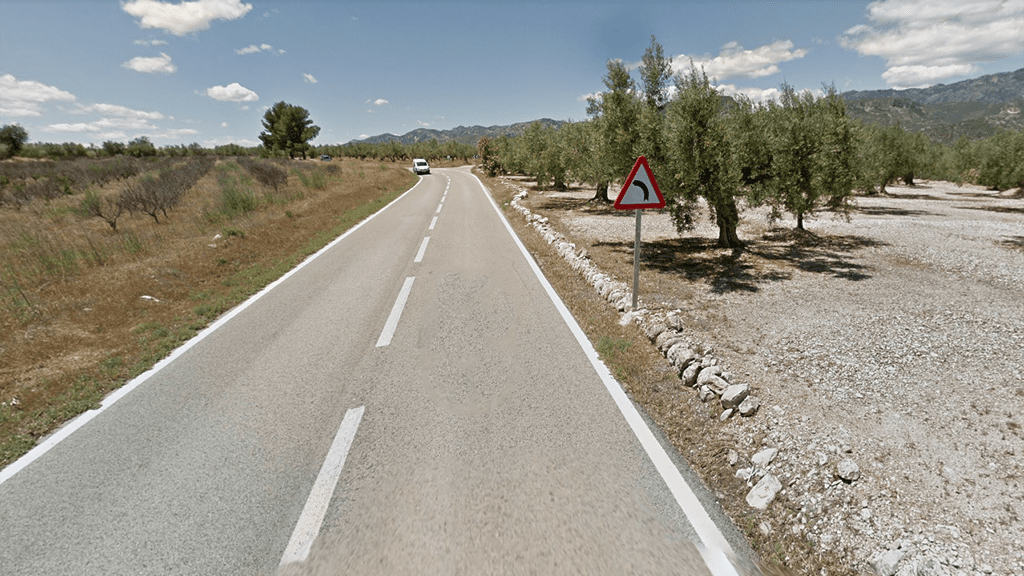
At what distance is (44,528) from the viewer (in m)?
2.96

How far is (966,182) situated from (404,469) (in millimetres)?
66466

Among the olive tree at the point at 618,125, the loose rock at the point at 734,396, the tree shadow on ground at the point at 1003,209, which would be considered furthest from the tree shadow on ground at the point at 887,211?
the loose rock at the point at 734,396

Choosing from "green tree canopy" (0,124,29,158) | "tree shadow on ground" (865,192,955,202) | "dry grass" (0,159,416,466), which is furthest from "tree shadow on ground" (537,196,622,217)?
"green tree canopy" (0,124,29,158)

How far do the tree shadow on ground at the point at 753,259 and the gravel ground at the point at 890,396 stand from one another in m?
0.14

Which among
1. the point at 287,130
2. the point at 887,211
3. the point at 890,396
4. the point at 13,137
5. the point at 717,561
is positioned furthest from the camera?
the point at 287,130

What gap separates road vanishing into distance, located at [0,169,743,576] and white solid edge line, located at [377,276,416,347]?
106mm

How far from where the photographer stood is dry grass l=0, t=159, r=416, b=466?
5000 mm

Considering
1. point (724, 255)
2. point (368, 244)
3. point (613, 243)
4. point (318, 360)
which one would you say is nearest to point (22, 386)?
point (318, 360)

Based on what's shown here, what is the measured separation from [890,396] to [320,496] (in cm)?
600

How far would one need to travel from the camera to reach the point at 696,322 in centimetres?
693

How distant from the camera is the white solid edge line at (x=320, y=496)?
9.05ft

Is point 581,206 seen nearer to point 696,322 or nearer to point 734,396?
point 696,322

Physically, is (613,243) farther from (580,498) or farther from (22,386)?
(22,386)

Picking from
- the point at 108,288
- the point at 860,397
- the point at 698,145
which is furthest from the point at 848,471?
the point at 108,288
